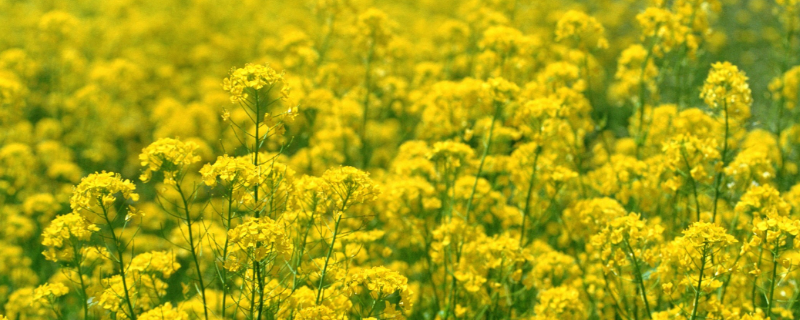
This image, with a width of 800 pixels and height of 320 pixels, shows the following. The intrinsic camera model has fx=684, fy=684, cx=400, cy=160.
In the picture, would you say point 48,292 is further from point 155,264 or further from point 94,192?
point 94,192

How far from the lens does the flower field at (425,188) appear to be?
3256 millimetres

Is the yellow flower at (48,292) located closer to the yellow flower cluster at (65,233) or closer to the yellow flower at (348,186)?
the yellow flower cluster at (65,233)

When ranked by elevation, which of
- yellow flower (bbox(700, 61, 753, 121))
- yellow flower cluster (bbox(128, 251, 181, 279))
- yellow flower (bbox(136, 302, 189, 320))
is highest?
yellow flower (bbox(700, 61, 753, 121))

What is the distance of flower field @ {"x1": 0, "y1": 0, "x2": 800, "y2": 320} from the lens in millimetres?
3256

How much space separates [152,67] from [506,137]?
6.70 m

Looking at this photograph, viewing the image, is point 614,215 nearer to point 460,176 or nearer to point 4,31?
point 460,176

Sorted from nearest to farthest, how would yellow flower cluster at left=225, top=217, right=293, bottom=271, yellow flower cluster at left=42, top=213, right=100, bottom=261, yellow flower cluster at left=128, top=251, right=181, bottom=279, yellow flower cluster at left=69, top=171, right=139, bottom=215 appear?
yellow flower cluster at left=225, top=217, right=293, bottom=271 < yellow flower cluster at left=69, top=171, right=139, bottom=215 < yellow flower cluster at left=42, top=213, right=100, bottom=261 < yellow flower cluster at left=128, top=251, right=181, bottom=279

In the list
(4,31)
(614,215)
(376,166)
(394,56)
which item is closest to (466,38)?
(394,56)

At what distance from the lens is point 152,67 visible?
406 inches

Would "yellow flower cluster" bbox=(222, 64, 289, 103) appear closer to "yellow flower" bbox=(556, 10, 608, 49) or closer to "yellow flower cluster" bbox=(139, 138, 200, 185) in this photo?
"yellow flower cluster" bbox=(139, 138, 200, 185)

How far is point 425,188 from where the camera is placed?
4.52 m

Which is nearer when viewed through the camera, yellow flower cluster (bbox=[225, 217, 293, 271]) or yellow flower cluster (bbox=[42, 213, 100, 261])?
yellow flower cluster (bbox=[225, 217, 293, 271])

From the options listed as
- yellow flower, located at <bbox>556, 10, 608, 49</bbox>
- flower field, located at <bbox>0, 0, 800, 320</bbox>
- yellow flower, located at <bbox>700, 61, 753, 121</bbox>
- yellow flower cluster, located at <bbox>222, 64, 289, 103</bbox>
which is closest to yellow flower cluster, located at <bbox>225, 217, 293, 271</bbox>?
flower field, located at <bbox>0, 0, 800, 320</bbox>

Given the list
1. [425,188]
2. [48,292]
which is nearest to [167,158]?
[48,292]
